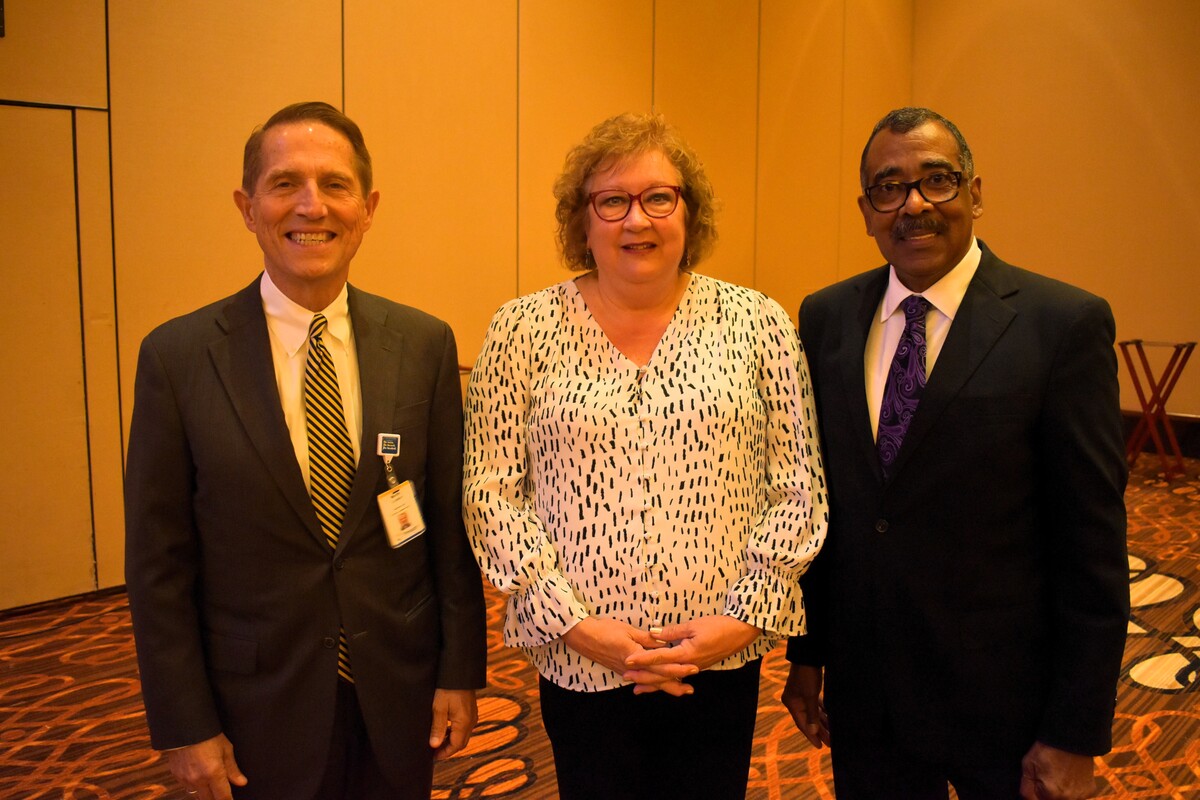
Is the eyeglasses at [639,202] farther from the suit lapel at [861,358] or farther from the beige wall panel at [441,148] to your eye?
the beige wall panel at [441,148]

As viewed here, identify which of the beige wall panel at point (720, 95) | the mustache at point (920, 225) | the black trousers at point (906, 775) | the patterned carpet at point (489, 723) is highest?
the beige wall panel at point (720, 95)

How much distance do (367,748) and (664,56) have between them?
22.1 feet

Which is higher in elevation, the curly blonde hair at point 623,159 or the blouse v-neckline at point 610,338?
the curly blonde hair at point 623,159

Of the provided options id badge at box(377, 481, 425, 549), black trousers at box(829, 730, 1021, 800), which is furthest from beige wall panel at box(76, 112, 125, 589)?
black trousers at box(829, 730, 1021, 800)

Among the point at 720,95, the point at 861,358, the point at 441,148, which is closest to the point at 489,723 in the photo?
the point at 861,358

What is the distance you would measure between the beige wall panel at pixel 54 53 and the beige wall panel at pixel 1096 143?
26.2 feet

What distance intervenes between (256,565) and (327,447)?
9.3 inches

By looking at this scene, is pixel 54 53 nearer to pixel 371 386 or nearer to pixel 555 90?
pixel 555 90

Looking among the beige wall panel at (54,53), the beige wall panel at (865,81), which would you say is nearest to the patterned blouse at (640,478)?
the beige wall panel at (54,53)

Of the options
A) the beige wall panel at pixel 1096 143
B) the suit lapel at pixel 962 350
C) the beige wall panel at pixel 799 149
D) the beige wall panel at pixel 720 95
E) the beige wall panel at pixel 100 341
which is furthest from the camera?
the beige wall panel at pixel 799 149

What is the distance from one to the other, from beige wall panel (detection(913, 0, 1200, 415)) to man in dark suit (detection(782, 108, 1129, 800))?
7.58m

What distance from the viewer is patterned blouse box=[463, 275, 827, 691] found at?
67.2 inches

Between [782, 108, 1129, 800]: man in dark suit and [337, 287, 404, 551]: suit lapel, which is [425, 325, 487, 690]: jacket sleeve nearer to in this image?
[337, 287, 404, 551]: suit lapel

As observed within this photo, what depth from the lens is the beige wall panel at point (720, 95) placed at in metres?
7.48
